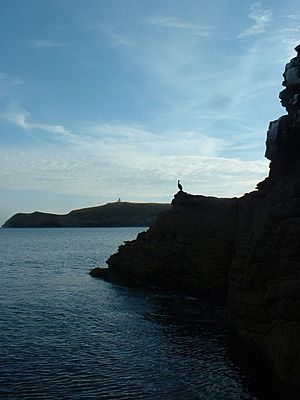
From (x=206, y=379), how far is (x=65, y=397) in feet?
24.8

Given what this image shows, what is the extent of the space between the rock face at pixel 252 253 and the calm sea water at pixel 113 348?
2.56m

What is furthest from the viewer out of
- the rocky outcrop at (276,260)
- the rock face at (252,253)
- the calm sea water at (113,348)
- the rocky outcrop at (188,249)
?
the rocky outcrop at (188,249)

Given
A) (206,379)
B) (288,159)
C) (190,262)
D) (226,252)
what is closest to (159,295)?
(190,262)

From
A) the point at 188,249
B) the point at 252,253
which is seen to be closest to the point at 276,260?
the point at 252,253

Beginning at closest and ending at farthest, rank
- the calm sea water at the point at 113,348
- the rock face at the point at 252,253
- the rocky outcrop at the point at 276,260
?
the rocky outcrop at the point at 276,260 < the calm sea water at the point at 113,348 < the rock face at the point at 252,253

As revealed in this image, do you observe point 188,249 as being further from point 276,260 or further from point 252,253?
point 276,260

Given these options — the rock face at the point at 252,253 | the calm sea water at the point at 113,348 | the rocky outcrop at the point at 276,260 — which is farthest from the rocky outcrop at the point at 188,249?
the rocky outcrop at the point at 276,260

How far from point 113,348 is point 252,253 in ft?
36.5

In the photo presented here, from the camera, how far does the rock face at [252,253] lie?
953 inches

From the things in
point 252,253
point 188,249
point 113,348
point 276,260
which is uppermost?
point 252,253

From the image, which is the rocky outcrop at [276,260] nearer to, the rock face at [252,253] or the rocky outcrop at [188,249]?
the rock face at [252,253]

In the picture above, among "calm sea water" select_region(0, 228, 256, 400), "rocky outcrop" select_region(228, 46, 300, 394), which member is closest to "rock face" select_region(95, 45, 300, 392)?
"rocky outcrop" select_region(228, 46, 300, 394)

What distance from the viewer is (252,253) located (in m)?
30.3

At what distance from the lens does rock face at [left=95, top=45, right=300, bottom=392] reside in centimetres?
2422
